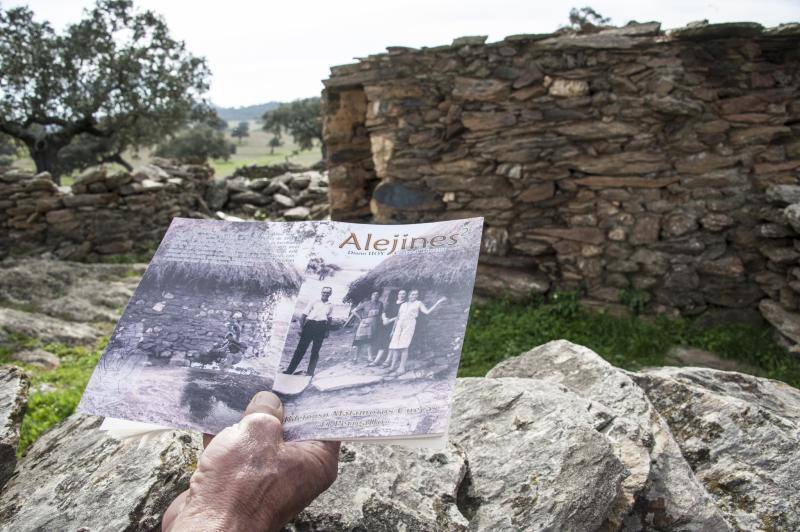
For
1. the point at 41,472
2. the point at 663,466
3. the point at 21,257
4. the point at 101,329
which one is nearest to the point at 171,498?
the point at 41,472

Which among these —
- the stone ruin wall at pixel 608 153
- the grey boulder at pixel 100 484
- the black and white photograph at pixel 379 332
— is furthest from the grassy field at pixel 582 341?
the black and white photograph at pixel 379 332

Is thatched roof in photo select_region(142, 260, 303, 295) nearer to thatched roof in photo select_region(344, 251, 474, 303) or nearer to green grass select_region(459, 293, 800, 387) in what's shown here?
thatched roof in photo select_region(344, 251, 474, 303)

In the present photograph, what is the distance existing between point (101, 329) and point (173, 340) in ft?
15.6

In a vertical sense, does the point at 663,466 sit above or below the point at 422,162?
below

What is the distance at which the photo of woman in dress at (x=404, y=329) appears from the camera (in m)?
1.42

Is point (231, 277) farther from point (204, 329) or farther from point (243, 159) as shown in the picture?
point (243, 159)

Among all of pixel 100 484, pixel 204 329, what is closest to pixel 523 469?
pixel 204 329

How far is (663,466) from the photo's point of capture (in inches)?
77.2

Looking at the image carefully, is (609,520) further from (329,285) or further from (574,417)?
(329,285)

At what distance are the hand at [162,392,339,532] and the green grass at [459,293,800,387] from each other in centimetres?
331

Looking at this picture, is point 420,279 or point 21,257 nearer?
point 420,279

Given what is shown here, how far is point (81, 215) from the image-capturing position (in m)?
9.24

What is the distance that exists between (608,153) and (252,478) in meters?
4.98

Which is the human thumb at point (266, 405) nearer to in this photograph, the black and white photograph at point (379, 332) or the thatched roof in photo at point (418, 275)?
the black and white photograph at point (379, 332)
